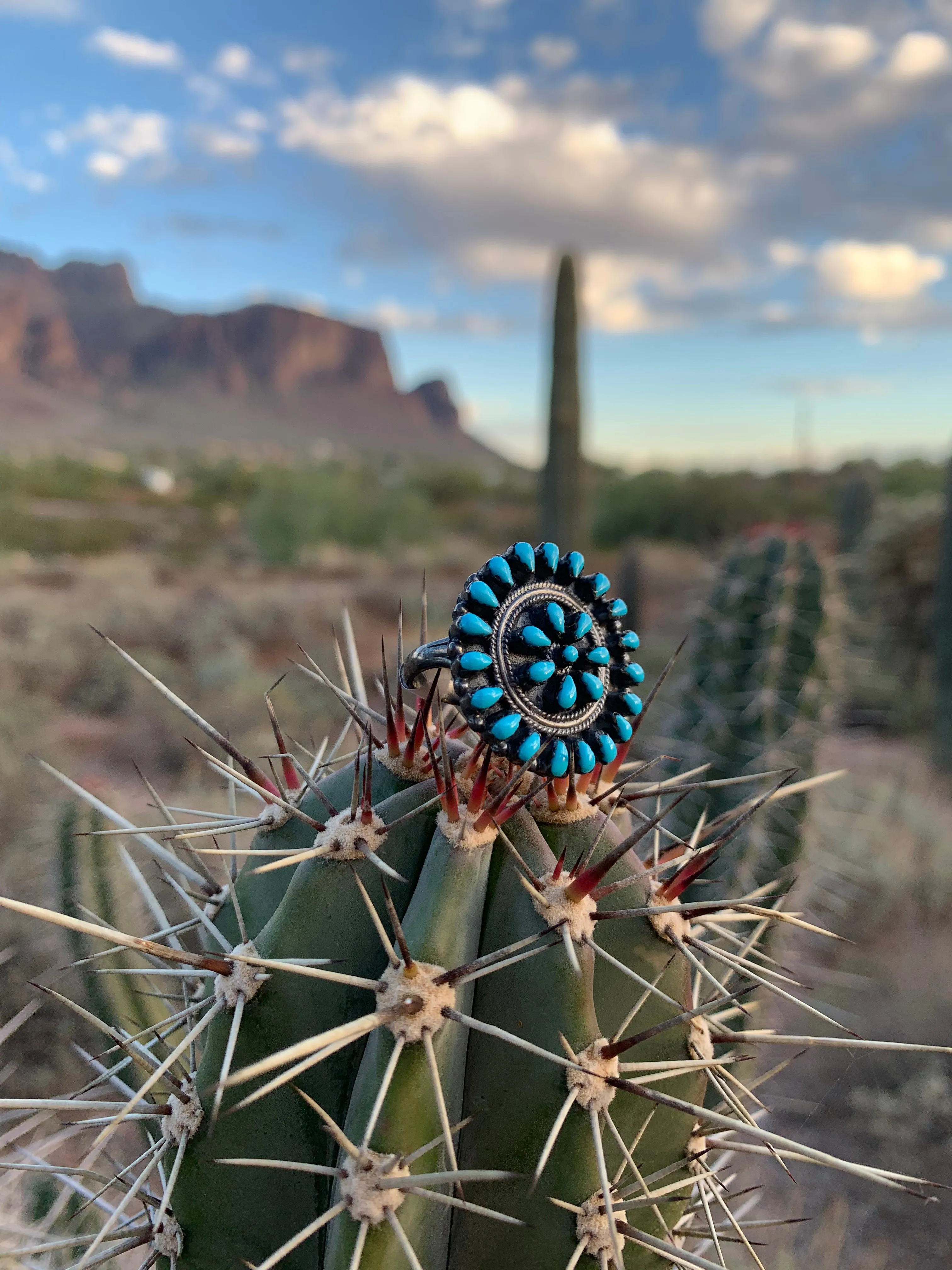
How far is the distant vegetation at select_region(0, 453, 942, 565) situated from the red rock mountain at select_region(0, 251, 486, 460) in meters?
18.4

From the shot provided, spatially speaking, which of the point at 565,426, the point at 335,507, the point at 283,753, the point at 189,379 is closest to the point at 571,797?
the point at 283,753

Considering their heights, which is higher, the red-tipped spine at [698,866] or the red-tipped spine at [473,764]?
the red-tipped spine at [473,764]

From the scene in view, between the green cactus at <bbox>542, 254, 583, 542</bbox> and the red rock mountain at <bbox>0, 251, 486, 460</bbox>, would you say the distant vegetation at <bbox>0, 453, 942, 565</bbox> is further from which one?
the red rock mountain at <bbox>0, 251, 486, 460</bbox>

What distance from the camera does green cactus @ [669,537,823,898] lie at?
318 centimetres

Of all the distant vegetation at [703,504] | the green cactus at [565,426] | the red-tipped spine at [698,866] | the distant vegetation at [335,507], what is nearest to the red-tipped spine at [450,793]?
the red-tipped spine at [698,866]

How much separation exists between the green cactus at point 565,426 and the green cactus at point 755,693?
17.8ft

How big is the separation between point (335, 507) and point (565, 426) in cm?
1239

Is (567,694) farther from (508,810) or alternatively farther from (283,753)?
(283,753)

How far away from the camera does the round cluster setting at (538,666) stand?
98 cm

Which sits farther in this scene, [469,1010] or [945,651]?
[945,651]

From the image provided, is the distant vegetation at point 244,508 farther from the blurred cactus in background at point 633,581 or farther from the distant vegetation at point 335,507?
the blurred cactus in background at point 633,581

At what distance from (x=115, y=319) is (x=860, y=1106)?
83.8 m

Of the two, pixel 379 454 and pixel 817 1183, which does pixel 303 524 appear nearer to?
pixel 817 1183

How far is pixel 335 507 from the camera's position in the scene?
68.9ft
